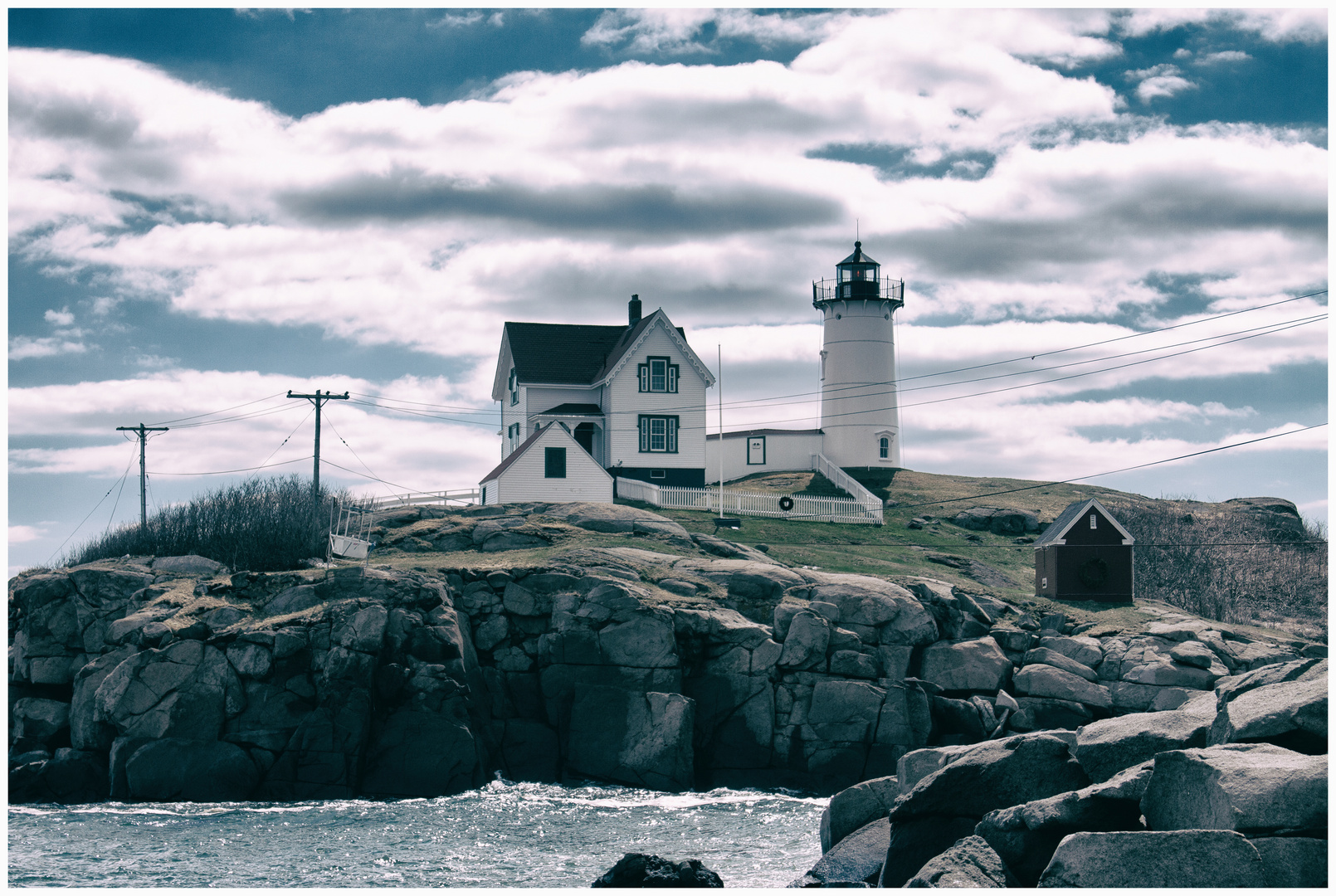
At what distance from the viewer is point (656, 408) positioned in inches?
1980

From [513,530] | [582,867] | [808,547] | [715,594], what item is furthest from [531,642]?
[808,547]

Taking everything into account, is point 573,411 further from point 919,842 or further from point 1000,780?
point 1000,780

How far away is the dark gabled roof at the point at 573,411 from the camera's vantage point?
50969mm

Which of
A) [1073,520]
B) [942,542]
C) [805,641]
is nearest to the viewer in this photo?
[805,641]

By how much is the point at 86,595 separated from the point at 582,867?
18.1 m

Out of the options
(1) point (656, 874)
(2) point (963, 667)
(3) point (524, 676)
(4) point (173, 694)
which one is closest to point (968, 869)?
(1) point (656, 874)

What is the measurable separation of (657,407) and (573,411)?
3.93 meters

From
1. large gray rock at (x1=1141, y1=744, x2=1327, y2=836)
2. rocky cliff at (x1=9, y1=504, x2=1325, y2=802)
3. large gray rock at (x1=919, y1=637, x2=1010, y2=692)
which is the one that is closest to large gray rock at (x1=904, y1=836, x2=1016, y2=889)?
large gray rock at (x1=1141, y1=744, x2=1327, y2=836)

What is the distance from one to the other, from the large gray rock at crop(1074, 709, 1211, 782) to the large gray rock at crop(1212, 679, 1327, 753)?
703 mm

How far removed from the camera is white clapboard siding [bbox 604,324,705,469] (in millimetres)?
50000

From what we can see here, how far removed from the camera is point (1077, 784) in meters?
15.3

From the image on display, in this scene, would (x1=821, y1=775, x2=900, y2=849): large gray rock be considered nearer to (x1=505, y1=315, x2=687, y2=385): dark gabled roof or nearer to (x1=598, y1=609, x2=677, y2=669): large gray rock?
(x1=598, y1=609, x2=677, y2=669): large gray rock

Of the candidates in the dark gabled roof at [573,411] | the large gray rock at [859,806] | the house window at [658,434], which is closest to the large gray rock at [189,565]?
the dark gabled roof at [573,411]

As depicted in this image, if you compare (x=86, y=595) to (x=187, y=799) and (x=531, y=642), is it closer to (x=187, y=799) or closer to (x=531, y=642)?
(x=187, y=799)
